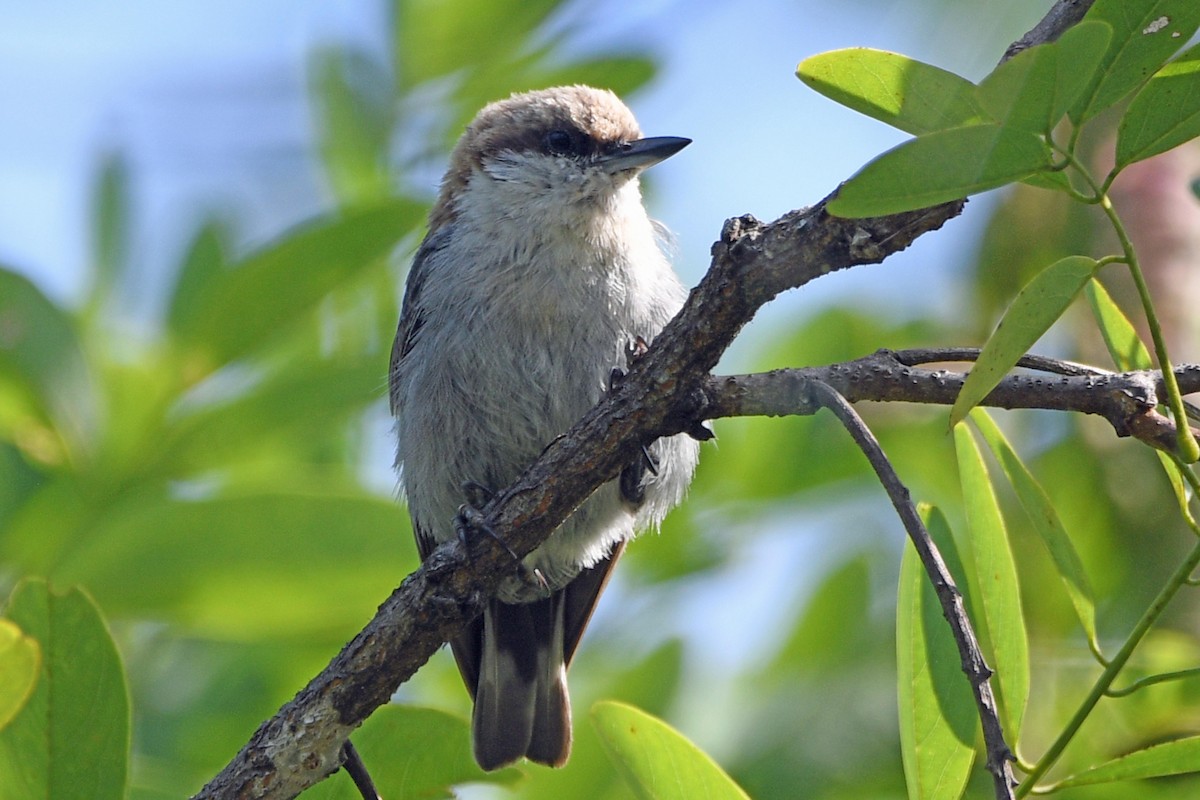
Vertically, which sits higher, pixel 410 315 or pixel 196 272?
pixel 196 272

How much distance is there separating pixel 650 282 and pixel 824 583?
1.04 m

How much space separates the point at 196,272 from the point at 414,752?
68.6 inches

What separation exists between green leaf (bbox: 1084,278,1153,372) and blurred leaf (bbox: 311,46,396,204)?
2.49 meters

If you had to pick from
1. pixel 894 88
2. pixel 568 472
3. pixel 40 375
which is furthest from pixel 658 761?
pixel 40 375

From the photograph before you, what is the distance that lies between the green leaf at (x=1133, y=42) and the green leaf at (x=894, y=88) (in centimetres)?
15

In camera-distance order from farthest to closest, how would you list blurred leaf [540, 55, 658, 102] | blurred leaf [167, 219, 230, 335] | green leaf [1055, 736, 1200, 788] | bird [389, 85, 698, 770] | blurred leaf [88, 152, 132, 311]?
blurred leaf [540, 55, 658, 102], blurred leaf [88, 152, 132, 311], bird [389, 85, 698, 770], blurred leaf [167, 219, 230, 335], green leaf [1055, 736, 1200, 788]

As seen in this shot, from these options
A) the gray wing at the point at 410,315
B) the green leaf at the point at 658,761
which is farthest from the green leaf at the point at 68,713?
the gray wing at the point at 410,315

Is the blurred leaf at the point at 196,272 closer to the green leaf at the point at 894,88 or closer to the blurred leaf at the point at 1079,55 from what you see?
the green leaf at the point at 894,88

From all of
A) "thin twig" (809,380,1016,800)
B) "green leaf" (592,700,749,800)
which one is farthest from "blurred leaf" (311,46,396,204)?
"thin twig" (809,380,1016,800)

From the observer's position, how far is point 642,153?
393cm

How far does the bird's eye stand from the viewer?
13.6 ft

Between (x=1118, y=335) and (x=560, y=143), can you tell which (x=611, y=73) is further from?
(x=1118, y=335)

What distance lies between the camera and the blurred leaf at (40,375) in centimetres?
304

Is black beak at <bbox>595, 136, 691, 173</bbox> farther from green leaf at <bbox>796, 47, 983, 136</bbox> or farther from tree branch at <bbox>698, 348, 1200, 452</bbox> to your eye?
green leaf at <bbox>796, 47, 983, 136</bbox>
